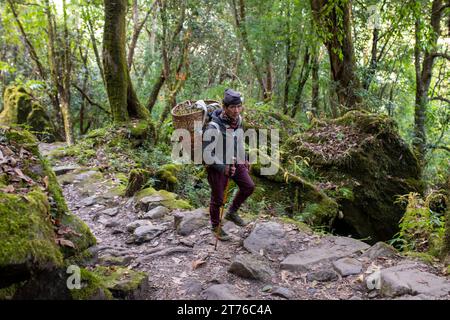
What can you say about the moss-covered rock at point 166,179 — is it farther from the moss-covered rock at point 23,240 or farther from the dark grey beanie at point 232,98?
the moss-covered rock at point 23,240

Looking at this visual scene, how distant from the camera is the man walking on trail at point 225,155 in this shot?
16.0 ft

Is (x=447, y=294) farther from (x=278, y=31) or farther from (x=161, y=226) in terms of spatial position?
(x=278, y=31)

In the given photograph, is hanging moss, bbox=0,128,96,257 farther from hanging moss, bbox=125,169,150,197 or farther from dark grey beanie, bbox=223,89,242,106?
hanging moss, bbox=125,169,150,197

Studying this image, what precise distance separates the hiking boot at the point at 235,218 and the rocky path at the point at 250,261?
96 mm

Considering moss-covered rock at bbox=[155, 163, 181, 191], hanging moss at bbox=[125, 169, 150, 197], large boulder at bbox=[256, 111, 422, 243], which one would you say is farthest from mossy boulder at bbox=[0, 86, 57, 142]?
large boulder at bbox=[256, 111, 422, 243]

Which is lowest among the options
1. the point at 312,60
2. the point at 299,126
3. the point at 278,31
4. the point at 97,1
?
the point at 299,126

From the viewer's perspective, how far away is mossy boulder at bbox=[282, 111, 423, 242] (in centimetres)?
753

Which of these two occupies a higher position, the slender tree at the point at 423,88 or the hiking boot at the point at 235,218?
the slender tree at the point at 423,88

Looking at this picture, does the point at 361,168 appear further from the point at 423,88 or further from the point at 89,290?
the point at 423,88

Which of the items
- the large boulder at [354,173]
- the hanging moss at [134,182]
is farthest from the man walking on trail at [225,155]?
the hanging moss at [134,182]

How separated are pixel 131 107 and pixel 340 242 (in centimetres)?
810

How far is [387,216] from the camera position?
25.0ft

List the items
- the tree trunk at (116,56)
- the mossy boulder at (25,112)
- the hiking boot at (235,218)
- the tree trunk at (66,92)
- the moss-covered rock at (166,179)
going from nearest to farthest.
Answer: the hiking boot at (235,218), the moss-covered rock at (166,179), the tree trunk at (116,56), the tree trunk at (66,92), the mossy boulder at (25,112)
